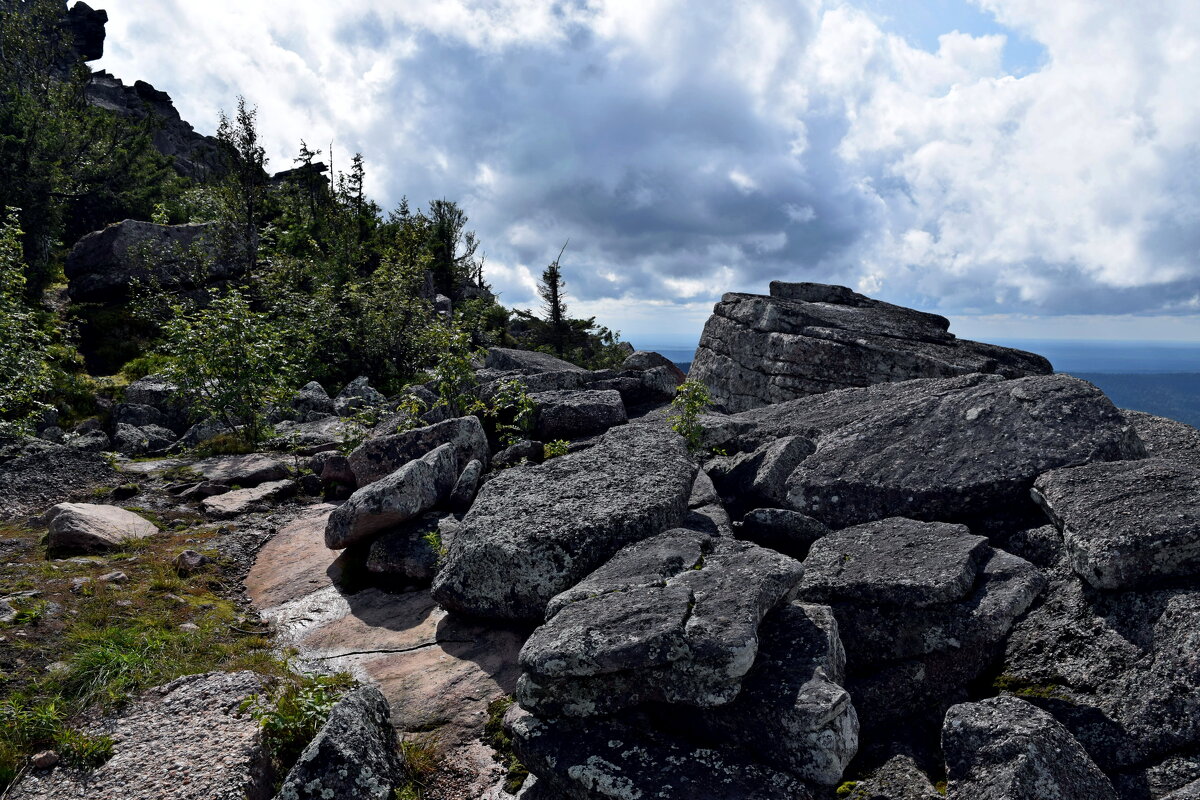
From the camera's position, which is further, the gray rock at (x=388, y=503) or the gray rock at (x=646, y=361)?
the gray rock at (x=646, y=361)

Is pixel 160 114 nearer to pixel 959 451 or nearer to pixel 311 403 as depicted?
pixel 311 403

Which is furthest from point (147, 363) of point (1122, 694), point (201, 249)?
point (1122, 694)

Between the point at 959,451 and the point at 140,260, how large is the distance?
35.5 m

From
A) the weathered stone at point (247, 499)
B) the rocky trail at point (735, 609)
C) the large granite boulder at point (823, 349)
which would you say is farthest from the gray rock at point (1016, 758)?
the weathered stone at point (247, 499)

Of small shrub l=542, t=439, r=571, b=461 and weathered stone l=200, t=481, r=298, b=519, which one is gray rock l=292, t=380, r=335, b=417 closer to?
weathered stone l=200, t=481, r=298, b=519

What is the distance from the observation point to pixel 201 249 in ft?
103

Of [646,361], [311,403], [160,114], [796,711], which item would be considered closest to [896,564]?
[796,711]

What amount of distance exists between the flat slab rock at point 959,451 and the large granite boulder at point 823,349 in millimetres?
5726

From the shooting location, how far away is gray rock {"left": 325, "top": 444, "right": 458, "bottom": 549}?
Answer: 9.66 meters

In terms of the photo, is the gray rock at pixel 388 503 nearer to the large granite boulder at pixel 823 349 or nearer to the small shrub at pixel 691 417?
the small shrub at pixel 691 417

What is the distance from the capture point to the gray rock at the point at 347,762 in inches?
201

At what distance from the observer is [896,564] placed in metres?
6.57

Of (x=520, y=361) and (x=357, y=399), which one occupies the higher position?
(x=520, y=361)

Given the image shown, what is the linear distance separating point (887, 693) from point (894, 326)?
1265 cm
